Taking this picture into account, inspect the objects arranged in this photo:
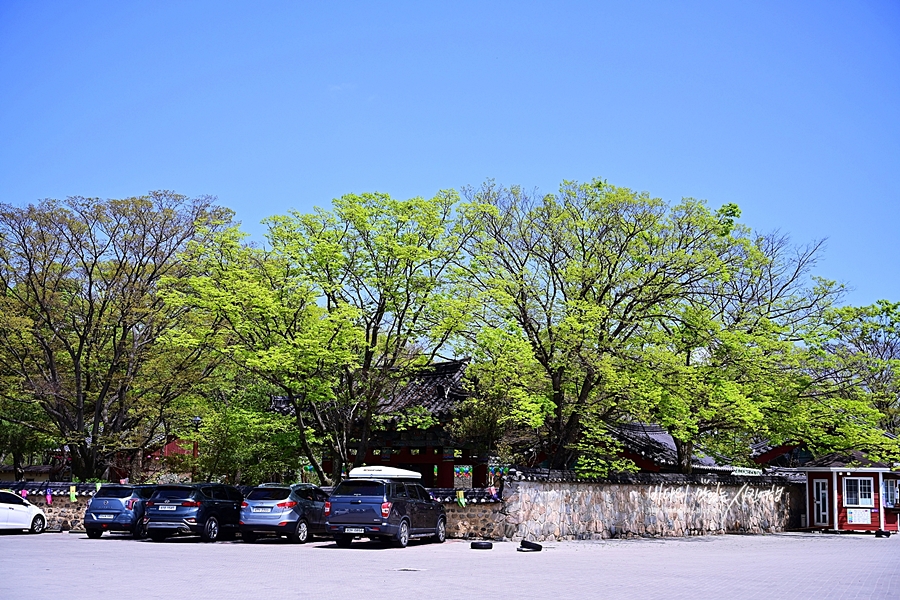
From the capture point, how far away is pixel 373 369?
28578 mm

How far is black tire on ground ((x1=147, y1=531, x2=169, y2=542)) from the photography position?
25.1m

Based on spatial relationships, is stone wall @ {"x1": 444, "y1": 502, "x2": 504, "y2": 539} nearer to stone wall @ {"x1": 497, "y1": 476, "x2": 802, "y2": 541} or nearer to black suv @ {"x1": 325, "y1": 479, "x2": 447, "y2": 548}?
stone wall @ {"x1": 497, "y1": 476, "x2": 802, "y2": 541}


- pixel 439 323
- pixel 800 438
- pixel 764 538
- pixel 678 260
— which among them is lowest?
pixel 764 538

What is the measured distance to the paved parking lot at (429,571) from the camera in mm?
12953

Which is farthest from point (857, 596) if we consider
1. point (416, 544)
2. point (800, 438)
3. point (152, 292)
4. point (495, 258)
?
point (152, 292)

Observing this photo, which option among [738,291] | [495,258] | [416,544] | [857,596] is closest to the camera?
[857,596]

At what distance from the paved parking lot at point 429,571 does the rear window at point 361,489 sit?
1334 mm

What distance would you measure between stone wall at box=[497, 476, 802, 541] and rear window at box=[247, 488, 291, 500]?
6118 millimetres

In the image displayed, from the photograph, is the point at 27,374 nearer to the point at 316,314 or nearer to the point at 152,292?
the point at 152,292

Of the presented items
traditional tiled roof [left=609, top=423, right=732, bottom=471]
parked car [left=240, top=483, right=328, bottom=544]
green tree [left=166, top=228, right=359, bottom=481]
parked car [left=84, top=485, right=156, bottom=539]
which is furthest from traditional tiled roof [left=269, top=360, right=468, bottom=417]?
parked car [left=84, top=485, right=156, bottom=539]

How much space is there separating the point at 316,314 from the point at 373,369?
3.32m

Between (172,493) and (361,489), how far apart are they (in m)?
5.76

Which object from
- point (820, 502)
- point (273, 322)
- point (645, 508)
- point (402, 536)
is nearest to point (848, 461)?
point (820, 502)

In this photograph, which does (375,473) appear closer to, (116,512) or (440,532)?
(440,532)
